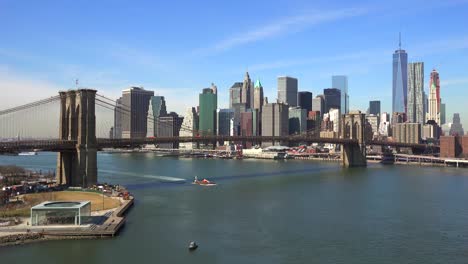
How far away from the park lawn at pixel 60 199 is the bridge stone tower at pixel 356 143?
5299 centimetres

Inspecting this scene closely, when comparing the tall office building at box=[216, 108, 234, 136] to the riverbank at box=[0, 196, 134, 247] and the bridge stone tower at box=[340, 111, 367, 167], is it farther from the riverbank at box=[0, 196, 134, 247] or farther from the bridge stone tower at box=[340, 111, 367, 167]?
the riverbank at box=[0, 196, 134, 247]

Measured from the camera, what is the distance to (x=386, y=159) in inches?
3748

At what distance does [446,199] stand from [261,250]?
69.2 ft

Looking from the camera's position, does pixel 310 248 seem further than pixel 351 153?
No

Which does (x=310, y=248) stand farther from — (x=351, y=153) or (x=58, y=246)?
(x=351, y=153)

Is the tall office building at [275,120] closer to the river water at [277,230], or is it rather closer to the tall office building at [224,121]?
the tall office building at [224,121]

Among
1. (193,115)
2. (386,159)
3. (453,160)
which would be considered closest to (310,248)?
(453,160)

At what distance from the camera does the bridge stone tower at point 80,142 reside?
3606 cm

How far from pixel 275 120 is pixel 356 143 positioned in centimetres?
8081

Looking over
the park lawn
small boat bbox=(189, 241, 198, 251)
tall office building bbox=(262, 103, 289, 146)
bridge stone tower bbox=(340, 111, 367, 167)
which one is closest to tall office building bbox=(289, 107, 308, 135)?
tall office building bbox=(262, 103, 289, 146)

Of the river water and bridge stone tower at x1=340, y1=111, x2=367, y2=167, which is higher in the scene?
bridge stone tower at x1=340, y1=111, x2=367, y2=167

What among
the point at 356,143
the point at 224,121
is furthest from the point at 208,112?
the point at 356,143

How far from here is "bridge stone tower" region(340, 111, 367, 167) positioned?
78.4m

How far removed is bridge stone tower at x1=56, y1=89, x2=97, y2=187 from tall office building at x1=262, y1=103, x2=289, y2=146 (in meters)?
123
